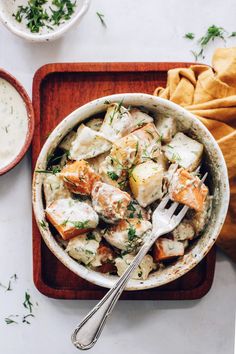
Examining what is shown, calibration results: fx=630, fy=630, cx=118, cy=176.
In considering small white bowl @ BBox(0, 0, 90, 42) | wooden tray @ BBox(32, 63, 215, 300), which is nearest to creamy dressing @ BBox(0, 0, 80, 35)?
small white bowl @ BBox(0, 0, 90, 42)

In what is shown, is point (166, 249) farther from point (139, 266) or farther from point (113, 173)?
point (113, 173)

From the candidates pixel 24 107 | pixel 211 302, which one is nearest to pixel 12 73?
pixel 24 107

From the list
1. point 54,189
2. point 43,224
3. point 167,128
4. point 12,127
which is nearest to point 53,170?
point 54,189

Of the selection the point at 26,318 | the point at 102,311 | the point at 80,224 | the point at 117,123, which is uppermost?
the point at 117,123

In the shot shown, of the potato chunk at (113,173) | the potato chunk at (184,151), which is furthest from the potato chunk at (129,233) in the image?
the potato chunk at (184,151)

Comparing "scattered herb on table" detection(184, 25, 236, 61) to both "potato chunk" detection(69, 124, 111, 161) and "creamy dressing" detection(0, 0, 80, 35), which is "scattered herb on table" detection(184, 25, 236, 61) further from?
"potato chunk" detection(69, 124, 111, 161)
